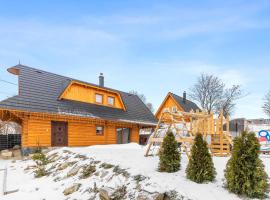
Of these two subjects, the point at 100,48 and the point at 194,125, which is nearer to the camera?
the point at 194,125

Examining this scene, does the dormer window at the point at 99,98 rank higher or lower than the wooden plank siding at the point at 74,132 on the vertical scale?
higher

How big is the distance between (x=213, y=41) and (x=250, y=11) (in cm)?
341

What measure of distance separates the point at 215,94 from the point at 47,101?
26.8 metres

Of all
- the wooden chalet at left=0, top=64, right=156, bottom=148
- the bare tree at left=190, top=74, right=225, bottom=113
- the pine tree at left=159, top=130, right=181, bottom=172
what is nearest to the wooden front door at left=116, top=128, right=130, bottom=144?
the wooden chalet at left=0, top=64, right=156, bottom=148

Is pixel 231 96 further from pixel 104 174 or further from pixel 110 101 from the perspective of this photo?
pixel 104 174

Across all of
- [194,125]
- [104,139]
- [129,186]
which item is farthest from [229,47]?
[129,186]

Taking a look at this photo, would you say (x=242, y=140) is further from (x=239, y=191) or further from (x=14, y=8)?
(x=14, y=8)

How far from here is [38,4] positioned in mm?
11828

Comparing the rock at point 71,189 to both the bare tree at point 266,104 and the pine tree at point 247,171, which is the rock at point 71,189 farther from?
the bare tree at point 266,104

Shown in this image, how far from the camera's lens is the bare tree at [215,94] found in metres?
35.4

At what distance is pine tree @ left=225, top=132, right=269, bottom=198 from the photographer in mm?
4832

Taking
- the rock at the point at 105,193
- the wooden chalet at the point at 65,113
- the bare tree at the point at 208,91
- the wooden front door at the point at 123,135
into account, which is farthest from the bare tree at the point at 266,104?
the rock at the point at 105,193

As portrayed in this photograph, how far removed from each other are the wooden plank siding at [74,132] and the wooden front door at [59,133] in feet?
0.87

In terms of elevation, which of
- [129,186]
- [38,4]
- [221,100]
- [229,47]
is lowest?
[129,186]
